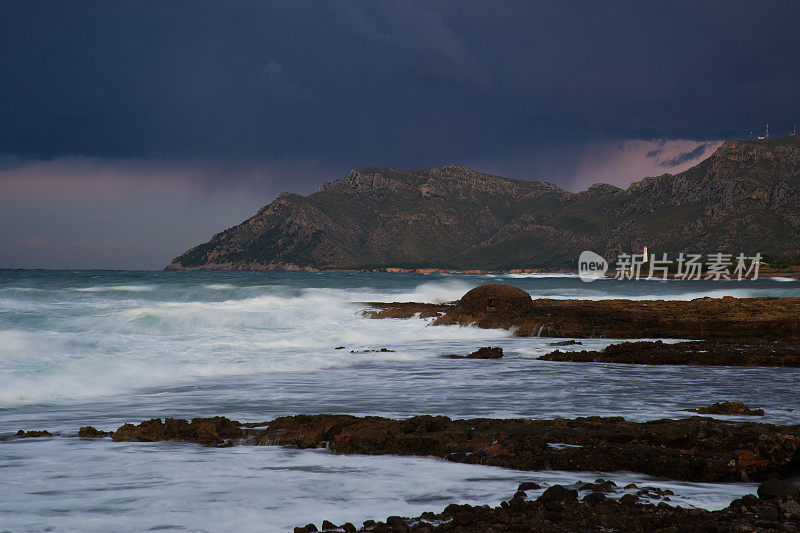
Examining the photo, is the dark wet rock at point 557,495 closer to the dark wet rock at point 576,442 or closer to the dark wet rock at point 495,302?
the dark wet rock at point 576,442

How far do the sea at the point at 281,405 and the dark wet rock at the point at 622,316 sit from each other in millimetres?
1125

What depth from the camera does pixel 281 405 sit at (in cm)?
997

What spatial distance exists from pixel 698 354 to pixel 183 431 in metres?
13.1

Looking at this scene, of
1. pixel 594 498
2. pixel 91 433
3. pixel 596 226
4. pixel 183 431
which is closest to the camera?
pixel 594 498

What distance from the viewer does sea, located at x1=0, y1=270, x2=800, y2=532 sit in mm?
4863

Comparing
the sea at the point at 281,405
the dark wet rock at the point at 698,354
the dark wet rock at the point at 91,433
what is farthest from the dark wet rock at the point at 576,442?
the dark wet rock at the point at 698,354

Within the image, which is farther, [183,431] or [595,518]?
A: [183,431]

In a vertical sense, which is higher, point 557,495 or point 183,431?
point 557,495

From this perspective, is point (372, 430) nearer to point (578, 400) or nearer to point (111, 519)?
point (111, 519)

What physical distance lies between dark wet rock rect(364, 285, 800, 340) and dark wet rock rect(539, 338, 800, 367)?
2.68 ft

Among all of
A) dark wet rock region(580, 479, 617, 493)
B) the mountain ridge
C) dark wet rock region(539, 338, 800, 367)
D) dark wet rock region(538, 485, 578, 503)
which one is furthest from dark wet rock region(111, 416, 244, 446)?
the mountain ridge

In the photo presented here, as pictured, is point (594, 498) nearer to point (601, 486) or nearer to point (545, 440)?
point (601, 486)

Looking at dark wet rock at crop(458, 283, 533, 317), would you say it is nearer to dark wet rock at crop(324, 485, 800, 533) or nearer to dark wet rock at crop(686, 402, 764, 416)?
dark wet rock at crop(686, 402, 764, 416)

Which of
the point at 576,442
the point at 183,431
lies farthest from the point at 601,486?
the point at 183,431
